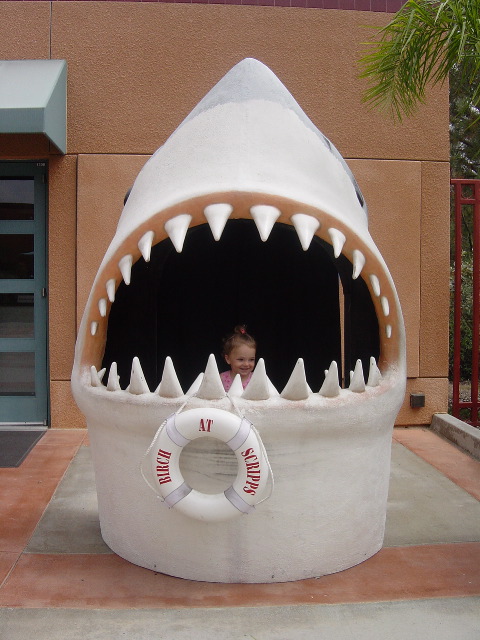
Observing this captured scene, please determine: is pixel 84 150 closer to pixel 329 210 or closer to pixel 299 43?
pixel 299 43

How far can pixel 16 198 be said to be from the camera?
20.0ft

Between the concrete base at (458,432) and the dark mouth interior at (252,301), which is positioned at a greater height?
the dark mouth interior at (252,301)

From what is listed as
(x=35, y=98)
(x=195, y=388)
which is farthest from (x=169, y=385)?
(x=35, y=98)

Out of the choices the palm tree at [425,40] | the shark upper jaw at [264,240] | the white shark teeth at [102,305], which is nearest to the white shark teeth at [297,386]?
the shark upper jaw at [264,240]

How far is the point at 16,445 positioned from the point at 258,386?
11.8ft

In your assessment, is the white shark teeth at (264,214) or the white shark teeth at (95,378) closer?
the white shark teeth at (264,214)

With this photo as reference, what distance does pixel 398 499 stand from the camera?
3.96m

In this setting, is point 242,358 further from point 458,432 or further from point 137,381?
point 458,432

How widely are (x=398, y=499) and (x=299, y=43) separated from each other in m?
4.21

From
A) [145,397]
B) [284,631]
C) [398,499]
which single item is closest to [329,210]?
[145,397]

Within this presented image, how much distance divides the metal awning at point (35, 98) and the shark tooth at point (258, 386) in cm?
344

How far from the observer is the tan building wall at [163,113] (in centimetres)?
591

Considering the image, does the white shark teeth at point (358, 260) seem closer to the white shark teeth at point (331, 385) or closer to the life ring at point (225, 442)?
the white shark teeth at point (331, 385)

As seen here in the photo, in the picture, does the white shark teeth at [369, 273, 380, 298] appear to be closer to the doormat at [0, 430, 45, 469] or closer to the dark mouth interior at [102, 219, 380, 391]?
the dark mouth interior at [102, 219, 380, 391]
